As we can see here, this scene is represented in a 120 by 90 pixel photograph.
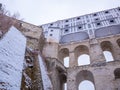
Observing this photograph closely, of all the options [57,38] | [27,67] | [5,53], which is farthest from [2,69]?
[57,38]

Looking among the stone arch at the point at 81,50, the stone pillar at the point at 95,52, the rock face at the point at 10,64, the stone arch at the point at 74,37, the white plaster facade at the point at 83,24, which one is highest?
the white plaster facade at the point at 83,24

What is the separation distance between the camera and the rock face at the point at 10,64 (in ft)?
23.3

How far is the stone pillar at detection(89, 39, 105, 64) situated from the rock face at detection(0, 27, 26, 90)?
9976 millimetres

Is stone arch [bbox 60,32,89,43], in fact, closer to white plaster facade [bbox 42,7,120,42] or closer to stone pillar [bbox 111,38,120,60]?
white plaster facade [bbox 42,7,120,42]

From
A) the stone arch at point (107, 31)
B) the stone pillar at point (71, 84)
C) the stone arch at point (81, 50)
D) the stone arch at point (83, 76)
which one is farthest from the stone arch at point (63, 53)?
the stone pillar at point (71, 84)

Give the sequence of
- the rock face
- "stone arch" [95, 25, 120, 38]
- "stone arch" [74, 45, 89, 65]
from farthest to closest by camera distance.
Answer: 1. "stone arch" [95, 25, 120, 38]
2. "stone arch" [74, 45, 89, 65]
3. the rock face

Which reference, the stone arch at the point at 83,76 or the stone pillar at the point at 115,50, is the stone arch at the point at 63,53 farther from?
the stone pillar at the point at 115,50

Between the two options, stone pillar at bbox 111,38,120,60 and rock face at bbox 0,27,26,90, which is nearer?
rock face at bbox 0,27,26,90

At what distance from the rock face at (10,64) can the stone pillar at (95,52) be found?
9976mm

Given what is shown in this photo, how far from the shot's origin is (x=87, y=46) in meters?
→ 21.0

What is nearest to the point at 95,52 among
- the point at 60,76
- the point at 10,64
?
the point at 60,76

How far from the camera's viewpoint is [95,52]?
1934 cm

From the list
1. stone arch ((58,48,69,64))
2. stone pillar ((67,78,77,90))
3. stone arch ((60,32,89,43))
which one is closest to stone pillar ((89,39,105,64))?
stone arch ((60,32,89,43))

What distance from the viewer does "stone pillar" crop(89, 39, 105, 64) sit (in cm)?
1831
